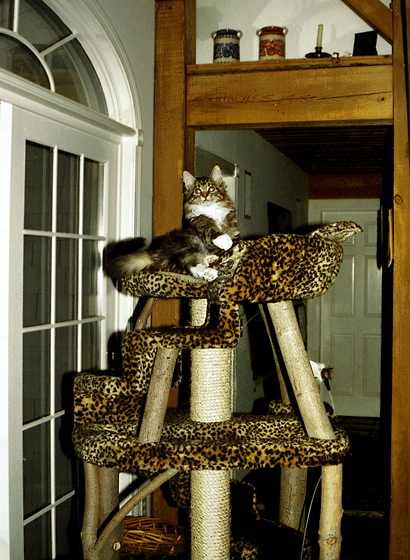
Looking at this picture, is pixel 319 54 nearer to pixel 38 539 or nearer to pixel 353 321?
pixel 38 539

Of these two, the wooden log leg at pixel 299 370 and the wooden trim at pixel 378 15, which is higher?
the wooden trim at pixel 378 15

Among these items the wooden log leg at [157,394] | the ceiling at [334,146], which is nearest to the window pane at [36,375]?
the wooden log leg at [157,394]

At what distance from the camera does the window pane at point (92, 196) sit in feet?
8.15

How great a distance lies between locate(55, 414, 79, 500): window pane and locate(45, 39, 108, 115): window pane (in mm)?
1347

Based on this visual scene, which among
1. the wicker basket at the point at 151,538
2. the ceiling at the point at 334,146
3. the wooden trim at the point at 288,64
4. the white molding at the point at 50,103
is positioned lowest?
the wicker basket at the point at 151,538

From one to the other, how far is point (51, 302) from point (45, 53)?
95cm

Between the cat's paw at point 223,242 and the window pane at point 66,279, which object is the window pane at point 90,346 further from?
the cat's paw at point 223,242

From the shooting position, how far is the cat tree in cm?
176

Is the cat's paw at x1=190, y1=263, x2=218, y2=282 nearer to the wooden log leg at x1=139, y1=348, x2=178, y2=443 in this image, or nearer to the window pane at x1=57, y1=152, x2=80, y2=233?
the wooden log leg at x1=139, y1=348, x2=178, y2=443

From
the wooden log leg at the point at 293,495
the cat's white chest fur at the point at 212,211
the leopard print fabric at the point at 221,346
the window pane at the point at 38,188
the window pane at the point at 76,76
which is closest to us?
the leopard print fabric at the point at 221,346

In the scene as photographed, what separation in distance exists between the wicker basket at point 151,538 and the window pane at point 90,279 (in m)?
0.95

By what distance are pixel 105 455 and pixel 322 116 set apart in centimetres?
179

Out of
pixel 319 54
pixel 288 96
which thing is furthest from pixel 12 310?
pixel 319 54

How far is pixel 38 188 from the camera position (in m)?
2.14
